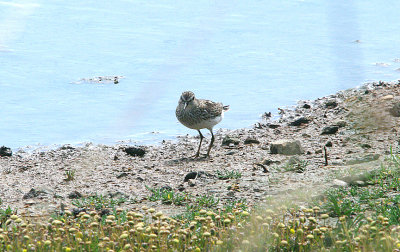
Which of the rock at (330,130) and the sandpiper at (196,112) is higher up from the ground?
the sandpiper at (196,112)

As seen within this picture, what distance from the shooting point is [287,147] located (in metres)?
8.83

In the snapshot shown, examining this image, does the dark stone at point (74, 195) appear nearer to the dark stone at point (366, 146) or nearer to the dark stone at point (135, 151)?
the dark stone at point (135, 151)

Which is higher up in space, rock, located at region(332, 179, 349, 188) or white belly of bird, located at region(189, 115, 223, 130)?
rock, located at region(332, 179, 349, 188)

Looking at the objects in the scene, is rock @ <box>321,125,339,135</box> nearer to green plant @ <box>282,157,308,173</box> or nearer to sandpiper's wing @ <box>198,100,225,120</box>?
sandpiper's wing @ <box>198,100,225,120</box>

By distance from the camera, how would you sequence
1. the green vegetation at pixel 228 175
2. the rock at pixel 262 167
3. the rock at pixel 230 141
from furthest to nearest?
1. the rock at pixel 230 141
2. the rock at pixel 262 167
3. the green vegetation at pixel 228 175

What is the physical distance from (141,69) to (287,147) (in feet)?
15.0

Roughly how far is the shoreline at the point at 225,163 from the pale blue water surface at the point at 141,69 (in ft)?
1.94

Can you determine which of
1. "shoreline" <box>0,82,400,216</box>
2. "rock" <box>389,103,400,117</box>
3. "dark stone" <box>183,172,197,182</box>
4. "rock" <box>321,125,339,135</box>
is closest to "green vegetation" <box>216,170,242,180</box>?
"shoreline" <box>0,82,400,216</box>

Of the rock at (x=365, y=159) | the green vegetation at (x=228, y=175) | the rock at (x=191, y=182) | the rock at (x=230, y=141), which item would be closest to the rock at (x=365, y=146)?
the rock at (x=365, y=159)

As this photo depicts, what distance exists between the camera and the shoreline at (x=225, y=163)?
6.92 meters

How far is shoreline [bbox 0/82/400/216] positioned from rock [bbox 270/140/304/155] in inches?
2.0

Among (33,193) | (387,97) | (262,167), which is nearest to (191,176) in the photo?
(262,167)

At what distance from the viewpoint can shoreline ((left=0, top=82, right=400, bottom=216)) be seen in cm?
692

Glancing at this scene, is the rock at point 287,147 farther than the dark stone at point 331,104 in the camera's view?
No
